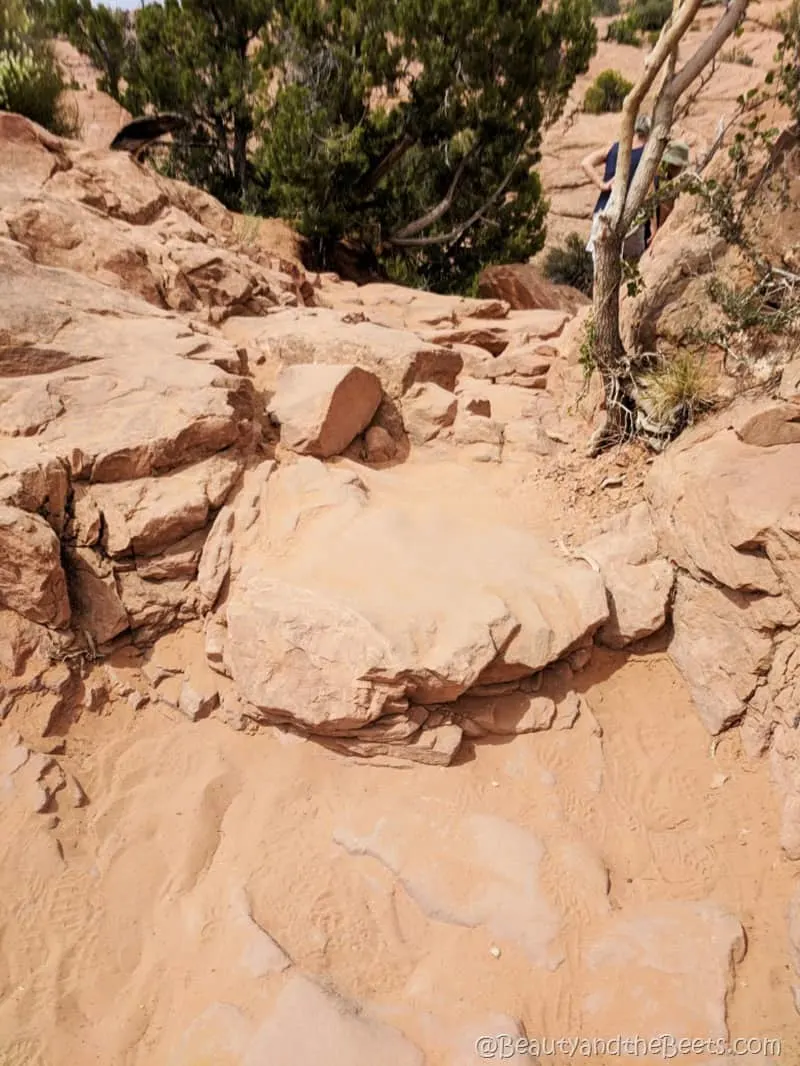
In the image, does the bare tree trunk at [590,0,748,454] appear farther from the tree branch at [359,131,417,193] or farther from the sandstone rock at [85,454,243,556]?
the tree branch at [359,131,417,193]

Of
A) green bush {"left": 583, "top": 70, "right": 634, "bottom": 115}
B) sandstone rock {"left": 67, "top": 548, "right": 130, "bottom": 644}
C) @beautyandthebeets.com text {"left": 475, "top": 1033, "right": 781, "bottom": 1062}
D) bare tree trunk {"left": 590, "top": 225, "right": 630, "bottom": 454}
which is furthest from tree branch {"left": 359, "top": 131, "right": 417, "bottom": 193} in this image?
green bush {"left": 583, "top": 70, "right": 634, "bottom": 115}

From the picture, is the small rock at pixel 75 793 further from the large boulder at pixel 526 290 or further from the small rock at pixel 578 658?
the large boulder at pixel 526 290

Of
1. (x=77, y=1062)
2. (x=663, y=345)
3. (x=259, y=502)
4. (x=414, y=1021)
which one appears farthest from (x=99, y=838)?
(x=663, y=345)

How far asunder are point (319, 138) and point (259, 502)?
727cm

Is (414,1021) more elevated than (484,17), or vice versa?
(484,17)

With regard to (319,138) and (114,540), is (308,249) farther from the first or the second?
(114,540)

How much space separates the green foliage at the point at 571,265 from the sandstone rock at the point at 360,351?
279 inches

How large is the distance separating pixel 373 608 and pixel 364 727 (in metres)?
0.55

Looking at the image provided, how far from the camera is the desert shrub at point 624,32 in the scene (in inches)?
832

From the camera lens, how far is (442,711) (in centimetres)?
304

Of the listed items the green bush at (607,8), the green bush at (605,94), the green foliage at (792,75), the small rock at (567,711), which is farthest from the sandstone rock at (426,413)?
the green bush at (607,8)

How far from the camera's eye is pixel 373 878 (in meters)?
2.64

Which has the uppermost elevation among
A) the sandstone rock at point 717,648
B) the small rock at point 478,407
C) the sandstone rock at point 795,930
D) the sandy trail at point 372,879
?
the small rock at point 478,407

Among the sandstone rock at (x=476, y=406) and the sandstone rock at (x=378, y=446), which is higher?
the sandstone rock at (x=476, y=406)
